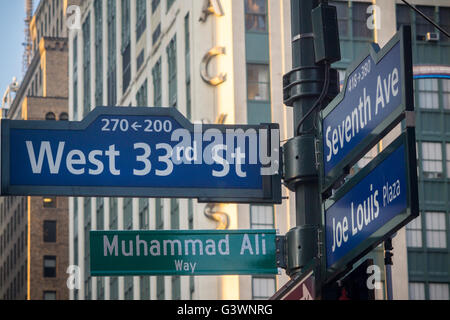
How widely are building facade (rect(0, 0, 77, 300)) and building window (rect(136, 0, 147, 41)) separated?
116 ft

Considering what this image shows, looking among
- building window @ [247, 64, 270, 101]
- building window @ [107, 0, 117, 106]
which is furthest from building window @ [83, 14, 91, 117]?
building window @ [247, 64, 270, 101]

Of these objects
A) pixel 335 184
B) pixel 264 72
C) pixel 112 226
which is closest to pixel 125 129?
pixel 335 184

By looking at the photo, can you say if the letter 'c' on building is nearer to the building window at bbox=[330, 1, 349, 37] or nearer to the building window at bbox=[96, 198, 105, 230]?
the building window at bbox=[330, 1, 349, 37]

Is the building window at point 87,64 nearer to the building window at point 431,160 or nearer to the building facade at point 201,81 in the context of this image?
the building facade at point 201,81

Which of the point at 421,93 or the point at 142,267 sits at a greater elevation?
the point at 421,93

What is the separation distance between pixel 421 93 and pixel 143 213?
60.6ft

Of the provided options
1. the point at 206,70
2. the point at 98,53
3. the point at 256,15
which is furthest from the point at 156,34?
the point at 98,53

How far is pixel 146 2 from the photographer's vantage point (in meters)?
63.1

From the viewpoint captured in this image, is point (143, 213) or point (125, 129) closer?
point (125, 129)

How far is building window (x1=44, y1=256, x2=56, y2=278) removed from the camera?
10338 cm

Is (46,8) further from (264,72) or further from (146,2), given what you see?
(264,72)

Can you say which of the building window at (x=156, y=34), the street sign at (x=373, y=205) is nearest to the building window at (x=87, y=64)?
the building window at (x=156, y=34)

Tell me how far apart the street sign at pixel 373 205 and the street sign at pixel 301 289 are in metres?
0.14

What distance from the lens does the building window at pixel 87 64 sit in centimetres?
7950
